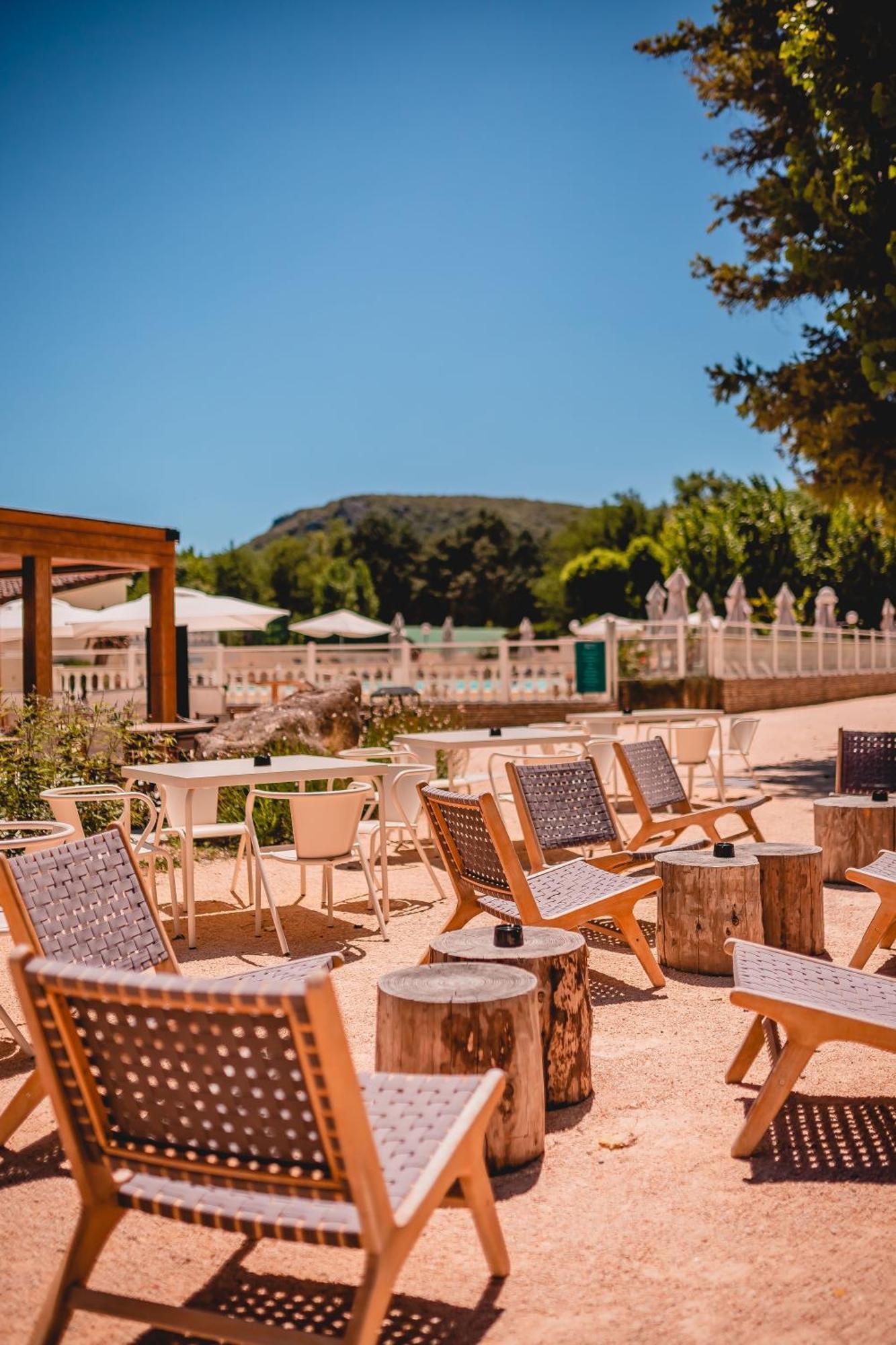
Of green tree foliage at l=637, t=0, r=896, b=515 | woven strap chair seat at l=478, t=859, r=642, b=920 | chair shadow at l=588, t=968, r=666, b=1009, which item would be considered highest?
green tree foliage at l=637, t=0, r=896, b=515

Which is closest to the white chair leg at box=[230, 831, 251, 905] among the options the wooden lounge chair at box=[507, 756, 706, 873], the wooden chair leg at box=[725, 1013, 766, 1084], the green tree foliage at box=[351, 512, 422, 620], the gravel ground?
the wooden lounge chair at box=[507, 756, 706, 873]

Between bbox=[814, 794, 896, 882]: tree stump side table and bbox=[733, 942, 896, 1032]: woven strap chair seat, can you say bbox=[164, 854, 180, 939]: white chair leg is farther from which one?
bbox=[814, 794, 896, 882]: tree stump side table

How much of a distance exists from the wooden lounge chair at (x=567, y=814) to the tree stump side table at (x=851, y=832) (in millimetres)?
1168

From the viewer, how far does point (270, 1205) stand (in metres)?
2.28

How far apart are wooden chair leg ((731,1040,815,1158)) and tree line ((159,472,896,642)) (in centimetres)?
3888

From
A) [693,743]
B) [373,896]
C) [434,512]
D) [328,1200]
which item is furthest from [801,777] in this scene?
[434,512]

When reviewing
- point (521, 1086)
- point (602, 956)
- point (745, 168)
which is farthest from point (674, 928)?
point (745, 168)

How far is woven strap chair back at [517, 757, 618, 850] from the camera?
6.43 m

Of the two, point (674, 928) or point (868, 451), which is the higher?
point (868, 451)

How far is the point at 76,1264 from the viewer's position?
92.0 inches

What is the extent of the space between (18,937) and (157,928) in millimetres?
571

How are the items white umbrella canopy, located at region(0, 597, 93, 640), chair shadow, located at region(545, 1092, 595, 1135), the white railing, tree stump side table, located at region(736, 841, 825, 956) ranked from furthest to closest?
the white railing → white umbrella canopy, located at region(0, 597, 93, 640) → tree stump side table, located at region(736, 841, 825, 956) → chair shadow, located at region(545, 1092, 595, 1135)

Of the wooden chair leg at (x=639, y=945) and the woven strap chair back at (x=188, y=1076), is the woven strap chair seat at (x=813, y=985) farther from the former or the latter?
the woven strap chair back at (x=188, y=1076)

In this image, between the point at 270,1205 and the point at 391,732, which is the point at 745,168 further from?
the point at 270,1205
